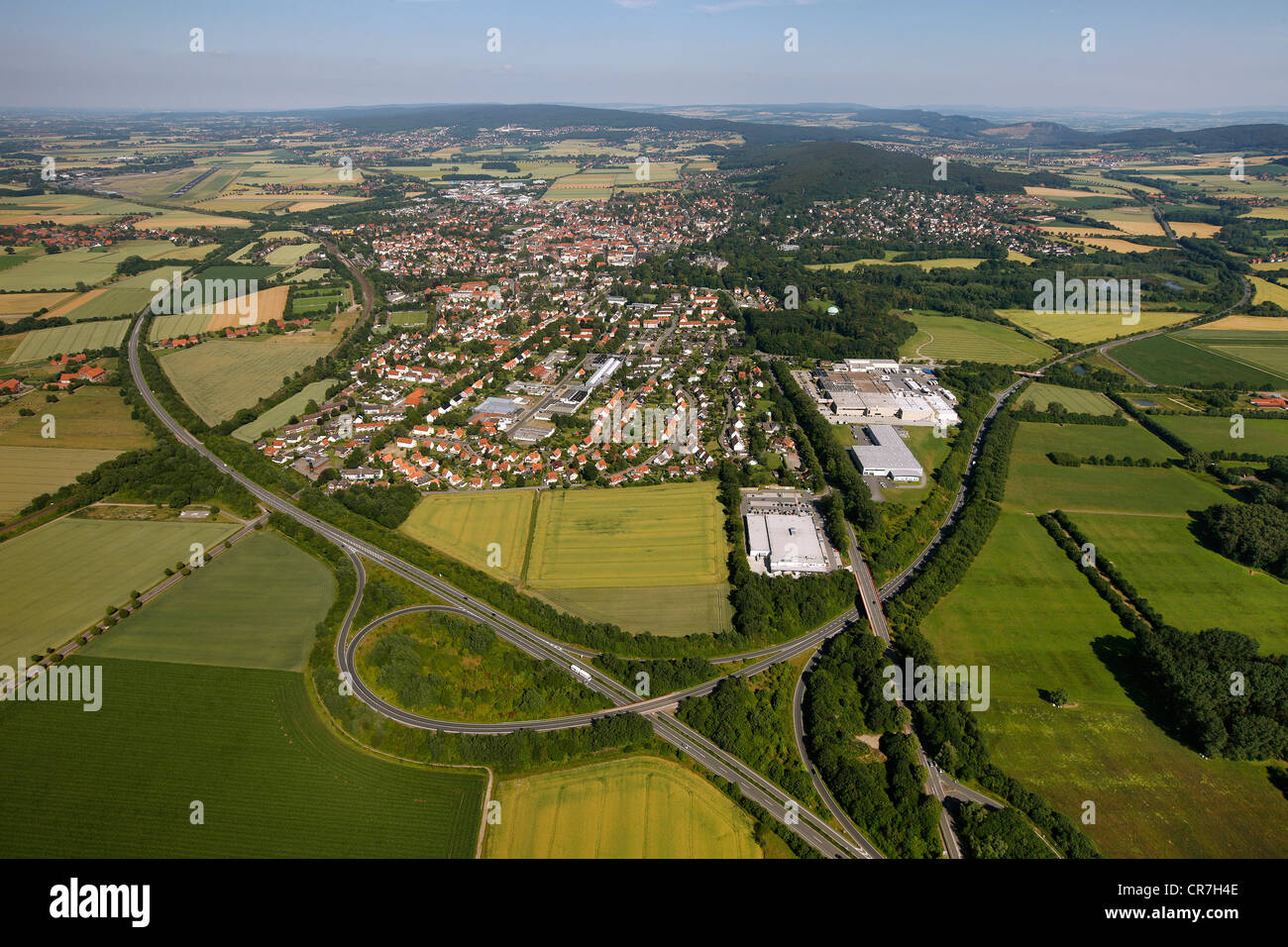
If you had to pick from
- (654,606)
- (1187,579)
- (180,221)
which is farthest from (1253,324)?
(180,221)

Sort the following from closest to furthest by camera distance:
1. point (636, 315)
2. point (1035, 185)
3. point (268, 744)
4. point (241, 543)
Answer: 1. point (268, 744)
2. point (241, 543)
3. point (636, 315)
4. point (1035, 185)

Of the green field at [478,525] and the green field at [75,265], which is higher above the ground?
the green field at [75,265]

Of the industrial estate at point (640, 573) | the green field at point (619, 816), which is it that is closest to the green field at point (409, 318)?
the industrial estate at point (640, 573)


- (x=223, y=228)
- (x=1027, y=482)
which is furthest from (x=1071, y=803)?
(x=223, y=228)

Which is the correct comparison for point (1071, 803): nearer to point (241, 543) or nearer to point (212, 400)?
point (241, 543)

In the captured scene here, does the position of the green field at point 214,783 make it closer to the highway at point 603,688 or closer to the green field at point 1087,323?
the highway at point 603,688

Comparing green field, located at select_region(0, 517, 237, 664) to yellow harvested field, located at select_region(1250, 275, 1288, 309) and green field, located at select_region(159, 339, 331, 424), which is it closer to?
green field, located at select_region(159, 339, 331, 424)

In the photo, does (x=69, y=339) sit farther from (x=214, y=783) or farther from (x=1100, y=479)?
(x=1100, y=479)
